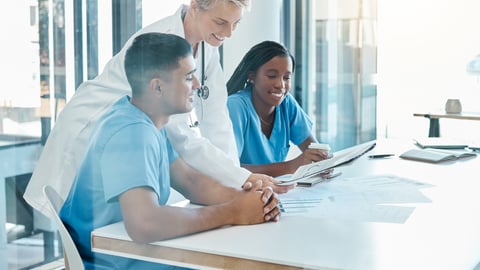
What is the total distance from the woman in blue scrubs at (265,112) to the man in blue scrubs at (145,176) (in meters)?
0.46

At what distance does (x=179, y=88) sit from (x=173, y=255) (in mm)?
353

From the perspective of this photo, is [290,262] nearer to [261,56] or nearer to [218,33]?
[218,33]

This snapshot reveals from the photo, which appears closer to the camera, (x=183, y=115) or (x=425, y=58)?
(x=183, y=115)

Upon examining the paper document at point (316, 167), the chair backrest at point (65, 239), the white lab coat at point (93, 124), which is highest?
the white lab coat at point (93, 124)

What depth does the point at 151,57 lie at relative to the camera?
3.50 ft

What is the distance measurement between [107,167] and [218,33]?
430 millimetres

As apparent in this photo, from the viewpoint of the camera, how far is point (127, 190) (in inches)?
37.1

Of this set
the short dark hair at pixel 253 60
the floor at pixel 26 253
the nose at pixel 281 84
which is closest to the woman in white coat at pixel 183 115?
the floor at pixel 26 253

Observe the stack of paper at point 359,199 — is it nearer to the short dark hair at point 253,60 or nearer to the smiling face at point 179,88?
the smiling face at point 179,88

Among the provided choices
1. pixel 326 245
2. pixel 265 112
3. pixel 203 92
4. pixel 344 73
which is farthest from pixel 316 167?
pixel 344 73

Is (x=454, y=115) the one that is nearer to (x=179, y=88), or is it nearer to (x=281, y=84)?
(x=281, y=84)

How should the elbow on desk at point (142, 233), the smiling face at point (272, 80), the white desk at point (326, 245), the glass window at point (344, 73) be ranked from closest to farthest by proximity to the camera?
the white desk at point (326, 245), the elbow on desk at point (142, 233), the smiling face at point (272, 80), the glass window at point (344, 73)

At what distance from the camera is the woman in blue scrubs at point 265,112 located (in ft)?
5.27

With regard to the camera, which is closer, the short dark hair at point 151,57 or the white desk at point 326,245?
the white desk at point 326,245
